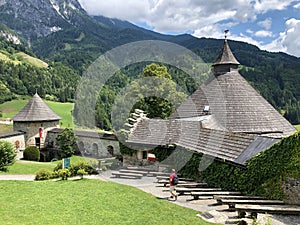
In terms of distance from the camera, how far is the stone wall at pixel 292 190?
1066 centimetres

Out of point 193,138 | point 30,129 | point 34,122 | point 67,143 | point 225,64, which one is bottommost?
point 67,143

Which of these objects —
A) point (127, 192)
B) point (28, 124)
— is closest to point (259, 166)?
point (127, 192)

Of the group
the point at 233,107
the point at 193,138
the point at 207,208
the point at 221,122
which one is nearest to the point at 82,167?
the point at 193,138

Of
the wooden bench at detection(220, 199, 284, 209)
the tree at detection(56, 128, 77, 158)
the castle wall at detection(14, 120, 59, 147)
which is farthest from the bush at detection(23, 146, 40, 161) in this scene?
the wooden bench at detection(220, 199, 284, 209)

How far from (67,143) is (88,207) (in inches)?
1223

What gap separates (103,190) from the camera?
14.1m

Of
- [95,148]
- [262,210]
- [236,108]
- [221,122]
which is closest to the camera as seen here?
[262,210]

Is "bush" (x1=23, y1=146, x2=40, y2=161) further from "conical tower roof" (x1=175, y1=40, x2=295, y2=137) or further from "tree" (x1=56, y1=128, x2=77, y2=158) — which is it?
"conical tower roof" (x1=175, y1=40, x2=295, y2=137)

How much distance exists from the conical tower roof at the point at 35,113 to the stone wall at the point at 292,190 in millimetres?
37812

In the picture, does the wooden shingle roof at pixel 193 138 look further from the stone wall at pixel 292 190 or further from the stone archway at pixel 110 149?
the stone archway at pixel 110 149

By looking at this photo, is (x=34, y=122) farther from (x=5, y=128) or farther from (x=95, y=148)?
(x=5, y=128)

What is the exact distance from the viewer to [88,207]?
11266 millimetres

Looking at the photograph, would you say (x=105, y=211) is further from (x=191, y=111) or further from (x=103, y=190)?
(x=191, y=111)

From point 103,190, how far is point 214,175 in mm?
5035
